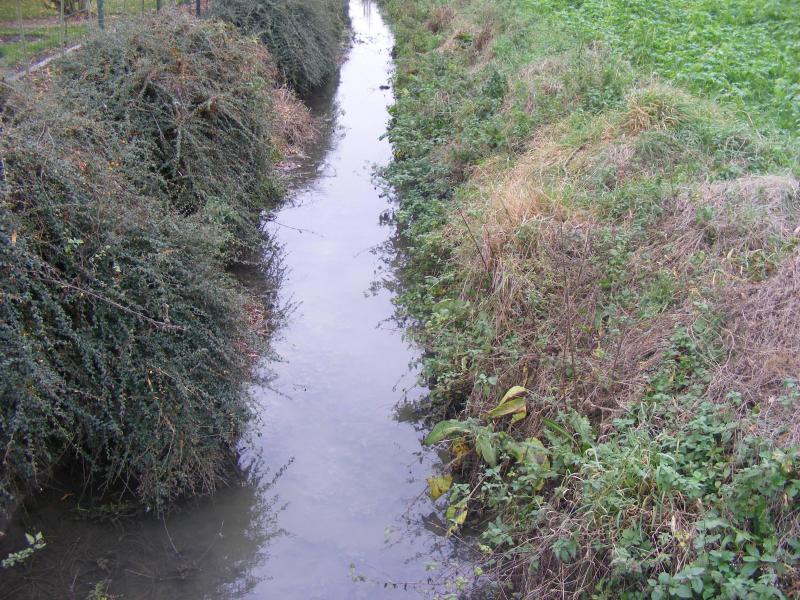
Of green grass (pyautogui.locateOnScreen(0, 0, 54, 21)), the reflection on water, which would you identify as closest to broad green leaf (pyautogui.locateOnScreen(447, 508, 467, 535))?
the reflection on water

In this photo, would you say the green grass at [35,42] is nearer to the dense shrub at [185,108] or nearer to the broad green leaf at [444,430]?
the dense shrub at [185,108]

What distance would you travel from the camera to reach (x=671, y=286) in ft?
16.9

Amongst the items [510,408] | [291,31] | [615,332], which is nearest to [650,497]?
[510,408]

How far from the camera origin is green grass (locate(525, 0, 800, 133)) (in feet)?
27.6

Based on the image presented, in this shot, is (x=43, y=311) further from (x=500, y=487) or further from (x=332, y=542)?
(x=500, y=487)

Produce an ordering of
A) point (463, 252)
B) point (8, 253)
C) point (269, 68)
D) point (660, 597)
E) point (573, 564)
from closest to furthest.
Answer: point (660, 597) → point (573, 564) → point (8, 253) → point (463, 252) → point (269, 68)

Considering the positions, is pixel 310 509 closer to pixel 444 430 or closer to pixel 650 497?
pixel 444 430

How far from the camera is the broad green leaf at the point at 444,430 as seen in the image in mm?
4922

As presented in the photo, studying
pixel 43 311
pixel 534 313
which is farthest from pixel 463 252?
pixel 43 311

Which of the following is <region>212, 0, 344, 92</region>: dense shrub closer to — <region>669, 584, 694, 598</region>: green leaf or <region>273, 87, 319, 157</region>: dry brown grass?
<region>273, 87, 319, 157</region>: dry brown grass

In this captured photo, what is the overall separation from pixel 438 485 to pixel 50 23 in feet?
36.5

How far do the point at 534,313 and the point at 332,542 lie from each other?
2.37 meters

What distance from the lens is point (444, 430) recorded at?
16.4ft

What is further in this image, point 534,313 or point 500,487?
point 534,313
